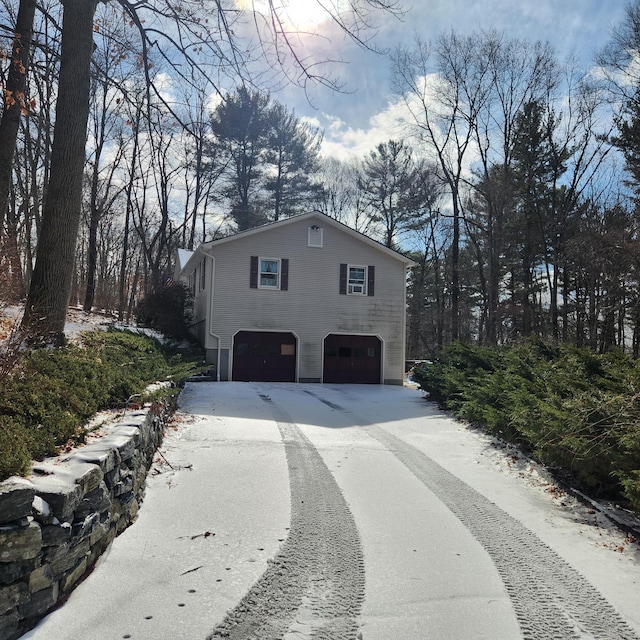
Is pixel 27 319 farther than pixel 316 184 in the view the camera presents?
No

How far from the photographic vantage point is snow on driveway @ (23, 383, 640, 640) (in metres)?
2.72

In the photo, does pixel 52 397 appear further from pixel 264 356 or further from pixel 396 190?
pixel 396 190

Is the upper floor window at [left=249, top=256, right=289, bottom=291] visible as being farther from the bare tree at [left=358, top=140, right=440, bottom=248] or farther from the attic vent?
the bare tree at [left=358, top=140, right=440, bottom=248]

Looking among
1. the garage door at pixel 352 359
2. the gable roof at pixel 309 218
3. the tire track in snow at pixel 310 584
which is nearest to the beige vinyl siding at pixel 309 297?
the gable roof at pixel 309 218

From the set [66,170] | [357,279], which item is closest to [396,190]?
[357,279]

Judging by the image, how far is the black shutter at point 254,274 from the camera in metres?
17.0

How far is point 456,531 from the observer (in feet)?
13.3

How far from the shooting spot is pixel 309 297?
1750 cm

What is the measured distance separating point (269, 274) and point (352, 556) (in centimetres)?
1422

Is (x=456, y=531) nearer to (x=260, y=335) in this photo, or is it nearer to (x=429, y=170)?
(x=260, y=335)

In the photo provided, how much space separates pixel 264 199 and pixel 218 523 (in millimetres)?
26234

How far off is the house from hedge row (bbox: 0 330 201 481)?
995cm

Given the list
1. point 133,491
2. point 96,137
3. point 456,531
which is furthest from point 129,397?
point 96,137

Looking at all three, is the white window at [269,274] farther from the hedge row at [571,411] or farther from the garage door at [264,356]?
the hedge row at [571,411]
